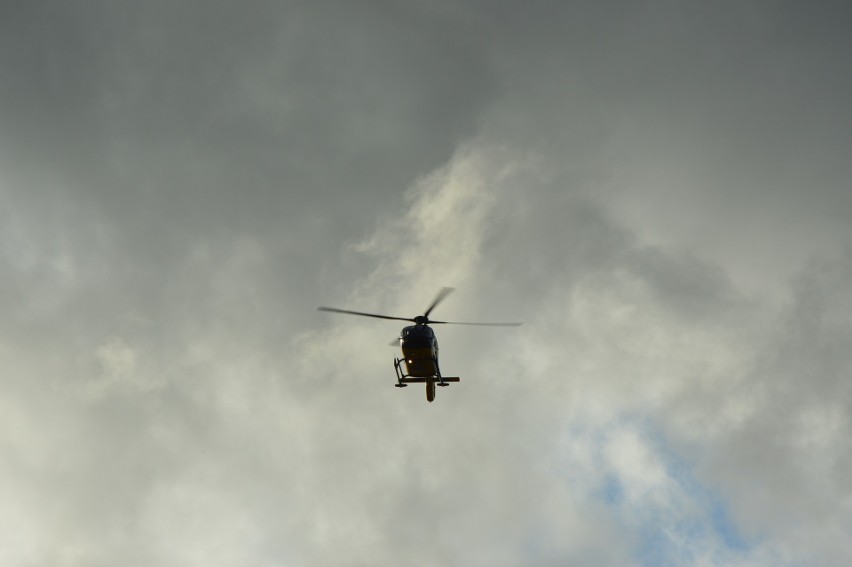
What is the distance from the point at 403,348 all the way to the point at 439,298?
6568 millimetres

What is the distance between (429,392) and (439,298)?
1223cm

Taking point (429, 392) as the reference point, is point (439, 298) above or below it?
above

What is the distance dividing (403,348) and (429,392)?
8.45 metres

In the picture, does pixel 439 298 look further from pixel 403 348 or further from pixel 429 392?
pixel 429 392

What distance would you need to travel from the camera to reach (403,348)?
6775 cm

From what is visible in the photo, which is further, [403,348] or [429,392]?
[429,392]

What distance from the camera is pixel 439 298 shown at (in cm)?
6806

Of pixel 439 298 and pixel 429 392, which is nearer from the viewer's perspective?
pixel 439 298

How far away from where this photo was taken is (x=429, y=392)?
73.4 metres

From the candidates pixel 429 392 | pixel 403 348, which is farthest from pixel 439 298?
pixel 429 392
